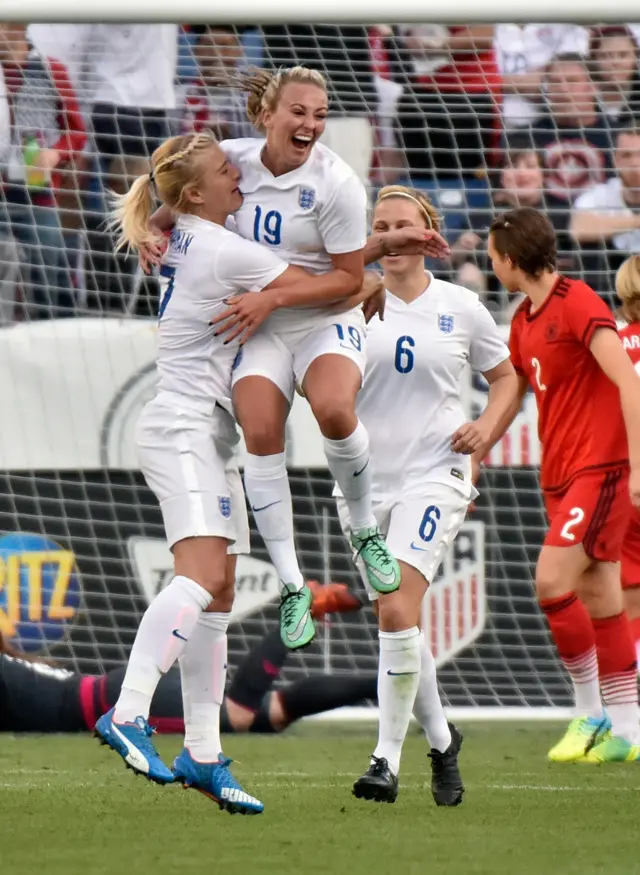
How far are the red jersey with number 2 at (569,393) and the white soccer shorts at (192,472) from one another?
1862 mm

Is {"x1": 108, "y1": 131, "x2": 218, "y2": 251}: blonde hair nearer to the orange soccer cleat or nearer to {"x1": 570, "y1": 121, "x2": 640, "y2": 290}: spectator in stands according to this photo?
the orange soccer cleat

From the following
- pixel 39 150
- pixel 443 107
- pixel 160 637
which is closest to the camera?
pixel 160 637

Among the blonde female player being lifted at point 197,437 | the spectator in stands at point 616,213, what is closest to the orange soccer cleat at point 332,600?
the blonde female player being lifted at point 197,437

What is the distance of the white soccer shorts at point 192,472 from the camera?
4699 mm

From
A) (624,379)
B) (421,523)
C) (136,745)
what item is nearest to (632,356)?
(624,379)

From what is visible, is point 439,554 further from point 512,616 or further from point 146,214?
point 512,616

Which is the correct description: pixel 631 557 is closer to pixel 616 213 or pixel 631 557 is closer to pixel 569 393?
pixel 569 393

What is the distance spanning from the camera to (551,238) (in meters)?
6.35

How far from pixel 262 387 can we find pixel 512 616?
3912mm

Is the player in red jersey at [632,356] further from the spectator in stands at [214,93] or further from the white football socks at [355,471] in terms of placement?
the spectator in stands at [214,93]

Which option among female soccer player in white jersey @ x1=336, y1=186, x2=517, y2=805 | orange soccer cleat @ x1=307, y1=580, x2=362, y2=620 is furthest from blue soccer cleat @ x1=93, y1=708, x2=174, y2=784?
orange soccer cleat @ x1=307, y1=580, x2=362, y2=620

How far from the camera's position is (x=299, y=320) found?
502cm

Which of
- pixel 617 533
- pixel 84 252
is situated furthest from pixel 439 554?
pixel 84 252

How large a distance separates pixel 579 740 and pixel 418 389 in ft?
5.82
